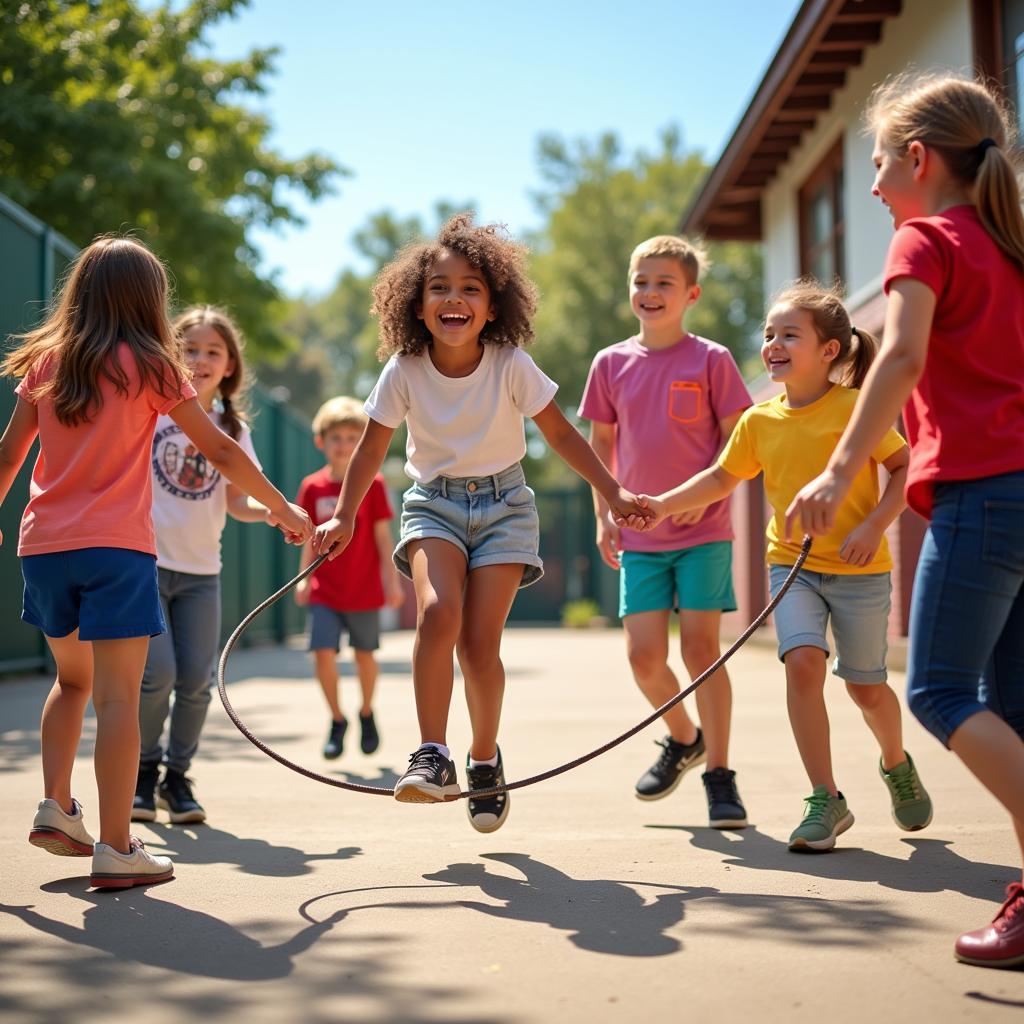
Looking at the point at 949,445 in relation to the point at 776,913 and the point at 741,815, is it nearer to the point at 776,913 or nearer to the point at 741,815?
the point at 776,913

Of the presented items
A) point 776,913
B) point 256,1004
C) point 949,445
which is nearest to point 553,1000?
point 256,1004

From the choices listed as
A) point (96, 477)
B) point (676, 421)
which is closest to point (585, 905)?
point (96, 477)

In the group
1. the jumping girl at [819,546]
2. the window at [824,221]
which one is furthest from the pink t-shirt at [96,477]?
the window at [824,221]

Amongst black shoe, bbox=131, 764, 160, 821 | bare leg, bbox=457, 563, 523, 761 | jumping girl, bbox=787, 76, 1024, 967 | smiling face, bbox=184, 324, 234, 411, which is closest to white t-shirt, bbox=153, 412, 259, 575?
smiling face, bbox=184, 324, 234, 411

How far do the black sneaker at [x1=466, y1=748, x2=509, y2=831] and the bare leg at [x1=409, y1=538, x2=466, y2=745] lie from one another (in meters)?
0.29

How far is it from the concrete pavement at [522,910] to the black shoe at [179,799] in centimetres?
6

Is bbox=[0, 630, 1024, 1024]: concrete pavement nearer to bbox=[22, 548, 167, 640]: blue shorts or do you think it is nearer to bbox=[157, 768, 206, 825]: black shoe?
bbox=[157, 768, 206, 825]: black shoe

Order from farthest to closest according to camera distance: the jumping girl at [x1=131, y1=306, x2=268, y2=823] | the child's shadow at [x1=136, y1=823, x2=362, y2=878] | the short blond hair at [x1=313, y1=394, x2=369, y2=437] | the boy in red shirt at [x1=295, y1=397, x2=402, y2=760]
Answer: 1. the short blond hair at [x1=313, y1=394, x2=369, y2=437]
2. the boy in red shirt at [x1=295, y1=397, x2=402, y2=760]
3. the jumping girl at [x1=131, y1=306, x2=268, y2=823]
4. the child's shadow at [x1=136, y1=823, x2=362, y2=878]

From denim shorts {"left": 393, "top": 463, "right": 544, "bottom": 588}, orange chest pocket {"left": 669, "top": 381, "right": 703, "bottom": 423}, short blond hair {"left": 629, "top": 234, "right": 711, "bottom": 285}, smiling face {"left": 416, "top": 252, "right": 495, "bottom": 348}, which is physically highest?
short blond hair {"left": 629, "top": 234, "right": 711, "bottom": 285}

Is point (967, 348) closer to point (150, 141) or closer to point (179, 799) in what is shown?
point (179, 799)

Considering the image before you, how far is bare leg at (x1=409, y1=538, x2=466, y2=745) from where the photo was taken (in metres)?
4.18

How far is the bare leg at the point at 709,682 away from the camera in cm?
501

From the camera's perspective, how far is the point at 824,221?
15789 mm

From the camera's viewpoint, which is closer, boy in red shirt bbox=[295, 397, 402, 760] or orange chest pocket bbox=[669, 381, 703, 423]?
orange chest pocket bbox=[669, 381, 703, 423]
